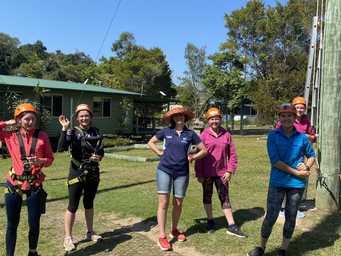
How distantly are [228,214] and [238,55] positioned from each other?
34861 mm

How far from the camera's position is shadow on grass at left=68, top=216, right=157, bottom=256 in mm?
5469

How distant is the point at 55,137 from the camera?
76.1ft

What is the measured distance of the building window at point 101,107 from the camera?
26484 millimetres

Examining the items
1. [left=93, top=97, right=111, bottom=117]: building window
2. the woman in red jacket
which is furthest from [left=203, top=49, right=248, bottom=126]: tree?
the woman in red jacket

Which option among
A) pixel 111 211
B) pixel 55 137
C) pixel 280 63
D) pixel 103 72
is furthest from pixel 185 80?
pixel 111 211

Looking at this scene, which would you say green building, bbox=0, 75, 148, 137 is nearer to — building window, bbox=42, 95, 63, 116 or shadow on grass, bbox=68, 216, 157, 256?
building window, bbox=42, 95, 63, 116

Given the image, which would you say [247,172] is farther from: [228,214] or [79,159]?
[79,159]

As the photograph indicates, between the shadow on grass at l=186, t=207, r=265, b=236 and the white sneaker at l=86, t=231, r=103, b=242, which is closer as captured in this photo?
the white sneaker at l=86, t=231, r=103, b=242

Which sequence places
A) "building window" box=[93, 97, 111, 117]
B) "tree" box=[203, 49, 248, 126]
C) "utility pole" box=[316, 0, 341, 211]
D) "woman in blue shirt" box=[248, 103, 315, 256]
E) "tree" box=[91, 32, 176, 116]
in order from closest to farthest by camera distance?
"woman in blue shirt" box=[248, 103, 315, 256], "utility pole" box=[316, 0, 341, 211], "building window" box=[93, 97, 111, 117], "tree" box=[203, 49, 248, 126], "tree" box=[91, 32, 176, 116]

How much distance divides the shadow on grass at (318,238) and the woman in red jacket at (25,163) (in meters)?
2.79

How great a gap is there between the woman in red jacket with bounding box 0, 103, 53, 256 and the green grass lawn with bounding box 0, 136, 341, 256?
3.08ft

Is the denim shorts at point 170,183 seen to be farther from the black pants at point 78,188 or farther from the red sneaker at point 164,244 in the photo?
the black pants at point 78,188

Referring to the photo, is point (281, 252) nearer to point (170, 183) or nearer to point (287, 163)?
point (287, 163)

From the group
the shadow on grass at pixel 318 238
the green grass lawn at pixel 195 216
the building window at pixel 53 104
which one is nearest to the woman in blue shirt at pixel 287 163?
the shadow on grass at pixel 318 238
